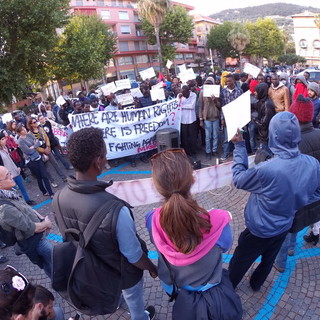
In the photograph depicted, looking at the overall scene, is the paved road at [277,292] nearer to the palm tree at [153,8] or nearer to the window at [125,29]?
the palm tree at [153,8]

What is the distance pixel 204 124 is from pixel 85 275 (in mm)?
5434

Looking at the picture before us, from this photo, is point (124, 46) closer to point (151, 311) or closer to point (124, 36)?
point (124, 36)

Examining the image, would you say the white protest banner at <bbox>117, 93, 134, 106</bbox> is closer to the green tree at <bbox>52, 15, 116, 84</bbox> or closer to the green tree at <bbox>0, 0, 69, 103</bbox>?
the green tree at <bbox>0, 0, 69, 103</bbox>

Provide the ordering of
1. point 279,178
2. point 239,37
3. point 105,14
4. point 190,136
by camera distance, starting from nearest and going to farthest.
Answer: point 279,178 < point 190,136 < point 105,14 < point 239,37

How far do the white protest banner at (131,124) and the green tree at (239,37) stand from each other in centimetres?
5023

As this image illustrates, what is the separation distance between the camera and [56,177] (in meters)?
7.29

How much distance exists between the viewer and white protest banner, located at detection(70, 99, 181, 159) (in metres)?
6.78

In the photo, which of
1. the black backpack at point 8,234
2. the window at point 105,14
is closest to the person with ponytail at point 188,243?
the black backpack at point 8,234

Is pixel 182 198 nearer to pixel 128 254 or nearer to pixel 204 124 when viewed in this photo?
pixel 128 254

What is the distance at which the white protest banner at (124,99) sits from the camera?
7.60 m

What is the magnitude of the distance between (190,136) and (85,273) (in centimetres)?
546

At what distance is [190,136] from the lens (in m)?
7.00

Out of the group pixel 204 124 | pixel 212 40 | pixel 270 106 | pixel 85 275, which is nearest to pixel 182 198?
pixel 85 275

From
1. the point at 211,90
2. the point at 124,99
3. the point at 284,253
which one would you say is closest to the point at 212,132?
the point at 211,90
